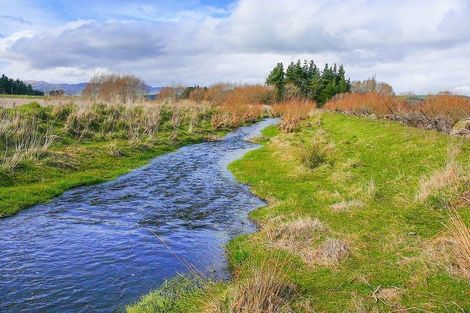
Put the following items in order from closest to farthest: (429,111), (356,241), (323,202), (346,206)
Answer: (356,241), (346,206), (323,202), (429,111)

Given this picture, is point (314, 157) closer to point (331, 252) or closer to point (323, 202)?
point (323, 202)

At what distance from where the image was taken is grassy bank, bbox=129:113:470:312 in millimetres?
6426

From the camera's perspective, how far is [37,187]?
14.4m

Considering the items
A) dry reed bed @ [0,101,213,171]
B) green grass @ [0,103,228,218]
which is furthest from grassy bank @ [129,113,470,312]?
dry reed bed @ [0,101,213,171]

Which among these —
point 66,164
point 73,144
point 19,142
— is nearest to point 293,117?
point 73,144

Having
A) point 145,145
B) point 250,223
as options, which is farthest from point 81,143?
point 250,223

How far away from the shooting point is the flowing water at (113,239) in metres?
7.59

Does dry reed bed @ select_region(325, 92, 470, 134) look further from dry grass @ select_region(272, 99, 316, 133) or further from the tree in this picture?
the tree

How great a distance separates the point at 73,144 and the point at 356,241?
1699 cm

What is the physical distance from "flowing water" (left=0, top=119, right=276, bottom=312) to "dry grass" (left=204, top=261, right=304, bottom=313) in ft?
6.62

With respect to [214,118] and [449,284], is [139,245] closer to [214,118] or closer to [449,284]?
[449,284]

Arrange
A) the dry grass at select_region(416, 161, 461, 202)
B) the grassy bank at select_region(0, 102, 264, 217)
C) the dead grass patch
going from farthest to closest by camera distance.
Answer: the grassy bank at select_region(0, 102, 264, 217), the dry grass at select_region(416, 161, 461, 202), the dead grass patch

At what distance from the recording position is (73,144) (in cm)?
2205

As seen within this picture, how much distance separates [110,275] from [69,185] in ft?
26.3
